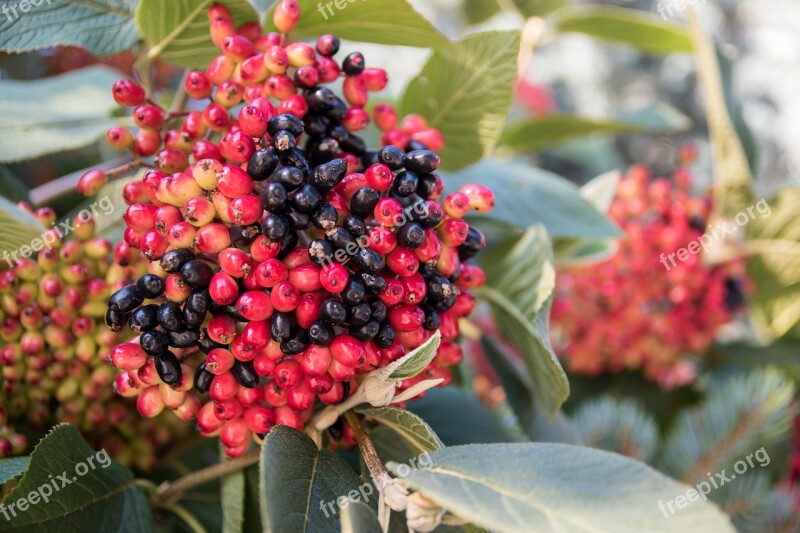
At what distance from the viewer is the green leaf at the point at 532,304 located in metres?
0.80

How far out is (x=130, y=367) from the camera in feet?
→ 2.19

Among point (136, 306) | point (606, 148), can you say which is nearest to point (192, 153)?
point (136, 306)

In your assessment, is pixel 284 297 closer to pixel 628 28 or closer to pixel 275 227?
pixel 275 227

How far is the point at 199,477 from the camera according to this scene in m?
0.80

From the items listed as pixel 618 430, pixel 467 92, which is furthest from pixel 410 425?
pixel 618 430

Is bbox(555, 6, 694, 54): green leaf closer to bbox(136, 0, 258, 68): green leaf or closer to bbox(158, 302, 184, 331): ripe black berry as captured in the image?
bbox(136, 0, 258, 68): green leaf

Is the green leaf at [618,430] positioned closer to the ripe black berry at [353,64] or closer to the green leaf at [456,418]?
the green leaf at [456,418]

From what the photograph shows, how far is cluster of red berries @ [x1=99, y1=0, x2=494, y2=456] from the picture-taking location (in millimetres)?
643

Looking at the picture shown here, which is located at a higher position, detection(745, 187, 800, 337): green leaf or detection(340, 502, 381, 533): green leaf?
detection(340, 502, 381, 533): green leaf

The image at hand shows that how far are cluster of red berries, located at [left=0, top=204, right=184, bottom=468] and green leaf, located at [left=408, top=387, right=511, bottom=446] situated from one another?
1.38ft

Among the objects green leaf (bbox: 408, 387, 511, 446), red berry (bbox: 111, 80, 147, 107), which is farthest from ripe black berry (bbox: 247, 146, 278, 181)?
green leaf (bbox: 408, 387, 511, 446)

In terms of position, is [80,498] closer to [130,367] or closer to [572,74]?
[130,367]

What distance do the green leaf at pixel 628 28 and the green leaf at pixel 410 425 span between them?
1148 millimetres

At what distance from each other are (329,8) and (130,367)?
1.58 ft
